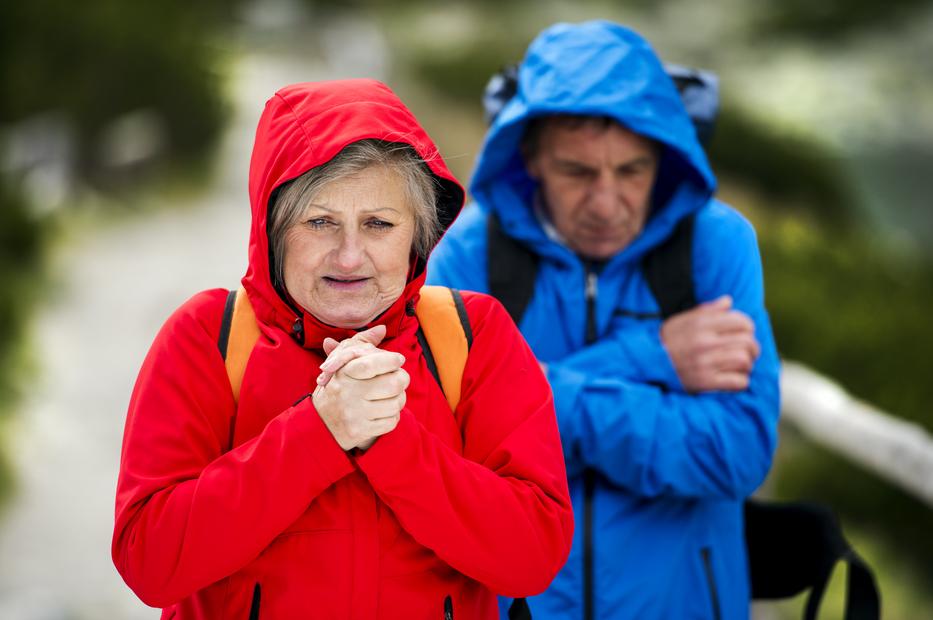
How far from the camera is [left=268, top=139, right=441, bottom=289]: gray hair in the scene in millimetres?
1848

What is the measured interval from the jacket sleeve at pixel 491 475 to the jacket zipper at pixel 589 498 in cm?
57

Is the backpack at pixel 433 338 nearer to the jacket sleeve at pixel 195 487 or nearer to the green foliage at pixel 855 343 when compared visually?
the jacket sleeve at pixel 195 487

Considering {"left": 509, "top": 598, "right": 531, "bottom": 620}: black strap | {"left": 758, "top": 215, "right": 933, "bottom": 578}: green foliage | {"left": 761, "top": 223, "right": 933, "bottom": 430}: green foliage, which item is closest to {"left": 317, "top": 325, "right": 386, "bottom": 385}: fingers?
{"left": 509, "top": 598, "right": 531, "bottom": 620}: black strap

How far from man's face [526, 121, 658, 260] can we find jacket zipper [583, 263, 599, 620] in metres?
0.08

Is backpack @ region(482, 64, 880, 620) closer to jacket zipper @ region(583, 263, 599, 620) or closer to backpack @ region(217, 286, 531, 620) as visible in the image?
jacket zipper @ region(583, 263, 599, 620)

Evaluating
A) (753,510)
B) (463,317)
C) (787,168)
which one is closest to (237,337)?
(463,317)

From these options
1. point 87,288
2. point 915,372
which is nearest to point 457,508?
point 915,372

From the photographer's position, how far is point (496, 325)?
2.03m

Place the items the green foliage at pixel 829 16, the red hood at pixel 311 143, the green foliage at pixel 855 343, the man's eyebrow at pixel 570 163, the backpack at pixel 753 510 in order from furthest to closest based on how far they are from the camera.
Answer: the green foliage at pixel 829 16 < the green foliage at pixel 855 343 < the man's eyebrow at pixel 570 163 < the backpack at pixel 753 510 < the red hood at pixel 311 143

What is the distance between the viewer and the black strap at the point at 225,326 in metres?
1.91

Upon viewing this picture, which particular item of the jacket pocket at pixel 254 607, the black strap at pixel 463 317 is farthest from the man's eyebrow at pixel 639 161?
the jacket pocket at pixel 254 607

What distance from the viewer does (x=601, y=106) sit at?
259 cm

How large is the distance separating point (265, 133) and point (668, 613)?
1400mm

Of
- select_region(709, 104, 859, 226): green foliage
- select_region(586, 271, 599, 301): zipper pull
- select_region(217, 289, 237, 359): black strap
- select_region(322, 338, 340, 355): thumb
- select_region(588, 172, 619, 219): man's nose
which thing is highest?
select_region(217, 289, 237, 359): black strap
